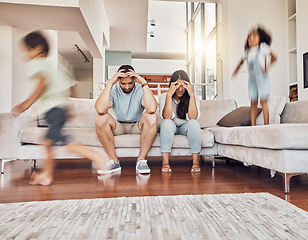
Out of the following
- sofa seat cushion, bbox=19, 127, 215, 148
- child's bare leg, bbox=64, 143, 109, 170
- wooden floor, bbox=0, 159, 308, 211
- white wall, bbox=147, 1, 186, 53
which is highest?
white wall, bbox=147, 1, 186, 53

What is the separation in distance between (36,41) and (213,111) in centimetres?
209

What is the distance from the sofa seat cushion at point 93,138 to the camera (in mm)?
2201

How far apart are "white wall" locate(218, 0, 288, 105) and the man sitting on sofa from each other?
272 cm

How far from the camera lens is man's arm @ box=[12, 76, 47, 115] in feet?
4.48

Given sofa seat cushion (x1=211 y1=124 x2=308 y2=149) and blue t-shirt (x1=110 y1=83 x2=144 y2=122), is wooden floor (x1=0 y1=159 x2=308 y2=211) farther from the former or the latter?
blue t-shirt (x1=110 y1=83 x2=144 y2=122)

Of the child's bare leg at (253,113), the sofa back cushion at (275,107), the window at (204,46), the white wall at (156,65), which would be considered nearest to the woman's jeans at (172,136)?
the child's bare leg at (253,113)

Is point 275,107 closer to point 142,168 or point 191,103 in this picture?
point 191,103

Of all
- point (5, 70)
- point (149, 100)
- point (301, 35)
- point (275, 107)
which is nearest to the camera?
point (149, 100)

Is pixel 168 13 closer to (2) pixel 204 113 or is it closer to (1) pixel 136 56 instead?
(1) pixel 136 56

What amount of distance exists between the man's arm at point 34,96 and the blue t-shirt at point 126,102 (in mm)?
814

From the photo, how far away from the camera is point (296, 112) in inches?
84.8

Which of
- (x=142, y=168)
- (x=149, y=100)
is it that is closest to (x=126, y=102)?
(x=149, y=100)

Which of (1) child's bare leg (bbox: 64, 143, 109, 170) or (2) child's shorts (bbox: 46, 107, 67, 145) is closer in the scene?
(2) child's shorts (bbox: 46, 107, 67, 145)

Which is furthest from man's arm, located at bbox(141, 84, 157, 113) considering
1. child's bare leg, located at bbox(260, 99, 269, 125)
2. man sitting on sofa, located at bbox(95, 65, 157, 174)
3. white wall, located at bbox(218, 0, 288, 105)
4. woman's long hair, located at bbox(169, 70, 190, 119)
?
white wall, located at bbox(218, 0, 288, 105)
